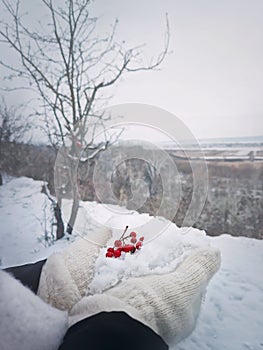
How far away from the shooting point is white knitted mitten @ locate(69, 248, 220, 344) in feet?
1.99

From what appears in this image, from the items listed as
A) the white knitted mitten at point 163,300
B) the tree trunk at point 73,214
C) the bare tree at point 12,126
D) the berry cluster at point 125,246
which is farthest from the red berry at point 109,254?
the bare tree at point 12,126

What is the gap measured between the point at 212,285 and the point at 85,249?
1.40 ft

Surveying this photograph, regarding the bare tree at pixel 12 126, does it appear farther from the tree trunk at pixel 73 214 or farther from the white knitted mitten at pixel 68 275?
the white knitted mitten at pixel 68 275

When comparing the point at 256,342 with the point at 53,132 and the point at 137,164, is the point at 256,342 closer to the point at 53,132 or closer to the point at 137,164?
the point at 137,164

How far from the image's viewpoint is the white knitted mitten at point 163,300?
0.61 m

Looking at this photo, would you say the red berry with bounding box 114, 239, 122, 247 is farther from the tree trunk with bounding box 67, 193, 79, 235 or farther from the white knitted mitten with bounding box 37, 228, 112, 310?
the tree trunk with bounding box 67, 193, 79, 235

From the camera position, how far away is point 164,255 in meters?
0.88

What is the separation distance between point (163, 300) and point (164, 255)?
0.23 metres

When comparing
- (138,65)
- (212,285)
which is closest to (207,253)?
(212,285)

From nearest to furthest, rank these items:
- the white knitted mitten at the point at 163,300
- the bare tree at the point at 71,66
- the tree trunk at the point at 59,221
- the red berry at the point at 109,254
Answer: the white knitted mitten at the point at 163,300 → the red berry at the point at 109,254 → the bare tree at the point at 71,66 → the tree trunk at the point at 59,221

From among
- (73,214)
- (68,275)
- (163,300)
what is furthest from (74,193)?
(163,300)

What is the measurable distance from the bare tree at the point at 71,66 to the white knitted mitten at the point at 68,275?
0.28 metres

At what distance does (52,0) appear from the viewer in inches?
38.7

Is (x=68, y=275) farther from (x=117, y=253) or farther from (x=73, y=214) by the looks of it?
(x=73, y=214)
